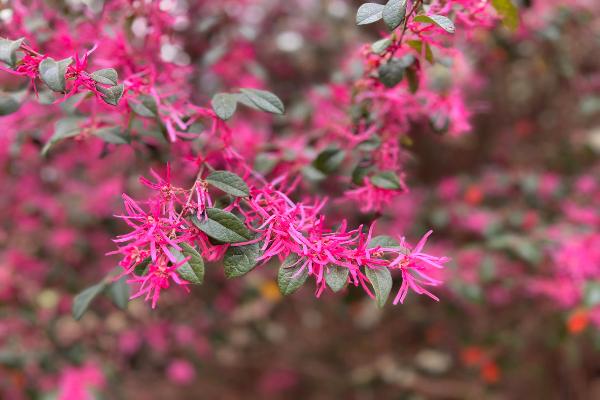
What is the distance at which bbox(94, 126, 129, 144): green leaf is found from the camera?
94 centimetres

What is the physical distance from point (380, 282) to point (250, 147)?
59 centimetres

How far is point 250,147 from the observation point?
1212 mm

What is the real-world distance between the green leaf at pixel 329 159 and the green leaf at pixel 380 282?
1.09 ft

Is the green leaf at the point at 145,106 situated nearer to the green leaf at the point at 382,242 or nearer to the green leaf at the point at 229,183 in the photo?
the green leaf at the point at 229,183

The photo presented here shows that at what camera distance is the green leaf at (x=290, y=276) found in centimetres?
70

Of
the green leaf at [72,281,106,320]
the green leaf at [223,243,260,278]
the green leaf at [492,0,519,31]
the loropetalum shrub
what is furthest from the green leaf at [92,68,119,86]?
the green leaf at [492,0,519,31]

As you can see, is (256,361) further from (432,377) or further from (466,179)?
(466,179)

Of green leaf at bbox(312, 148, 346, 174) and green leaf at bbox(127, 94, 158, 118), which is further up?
green leaf at bbox(127, 94, 158, 118)

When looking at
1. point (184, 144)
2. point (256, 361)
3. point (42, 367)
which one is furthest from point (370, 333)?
point (184, 144)

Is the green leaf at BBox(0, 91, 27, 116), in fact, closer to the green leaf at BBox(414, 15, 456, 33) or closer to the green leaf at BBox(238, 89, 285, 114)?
the green leaf at BBox(238, 89, 285, 114)

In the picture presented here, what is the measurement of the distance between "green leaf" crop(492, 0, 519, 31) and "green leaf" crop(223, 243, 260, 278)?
0.56 meters

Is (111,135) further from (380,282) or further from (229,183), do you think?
(380,282)

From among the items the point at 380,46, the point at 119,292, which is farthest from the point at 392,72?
the point at 119,292

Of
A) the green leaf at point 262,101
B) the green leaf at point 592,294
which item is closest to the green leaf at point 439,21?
the green leaf at point 262,101
